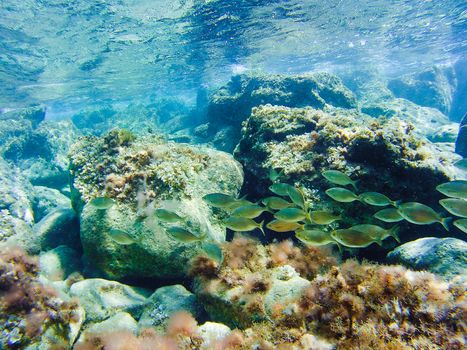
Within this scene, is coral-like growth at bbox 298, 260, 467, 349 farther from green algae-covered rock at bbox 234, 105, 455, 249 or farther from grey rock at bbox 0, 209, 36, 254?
grey rock at bbox 0, 209, 36, 254

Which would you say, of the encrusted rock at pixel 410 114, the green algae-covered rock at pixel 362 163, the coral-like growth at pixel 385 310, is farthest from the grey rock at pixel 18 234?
the encrusted rock at pixel 410 114

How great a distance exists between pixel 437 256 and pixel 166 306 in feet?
13.7

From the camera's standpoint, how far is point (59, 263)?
5.90m

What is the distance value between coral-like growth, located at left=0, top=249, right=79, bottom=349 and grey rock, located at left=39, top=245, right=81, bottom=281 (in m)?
2.23

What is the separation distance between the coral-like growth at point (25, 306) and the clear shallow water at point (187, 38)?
46.2ft

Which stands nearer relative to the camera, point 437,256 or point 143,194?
point 437,256

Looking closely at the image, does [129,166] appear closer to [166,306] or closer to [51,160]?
[166,306]

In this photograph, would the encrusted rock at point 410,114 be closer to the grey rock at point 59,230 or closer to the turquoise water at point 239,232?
the turquoise water at point 239,232

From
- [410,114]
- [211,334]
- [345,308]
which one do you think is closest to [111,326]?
[211,334]

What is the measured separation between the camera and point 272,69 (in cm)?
3491

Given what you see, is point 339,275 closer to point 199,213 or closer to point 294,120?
point 199,213

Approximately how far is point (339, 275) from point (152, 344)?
2.47 meters

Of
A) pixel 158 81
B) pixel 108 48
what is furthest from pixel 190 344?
pixel 158 81

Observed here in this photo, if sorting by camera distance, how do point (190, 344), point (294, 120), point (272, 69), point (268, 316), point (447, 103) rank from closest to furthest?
point (190, 344) → point (268, 316) → point (294, 120) → point (447, 103) → point (272, 69)
